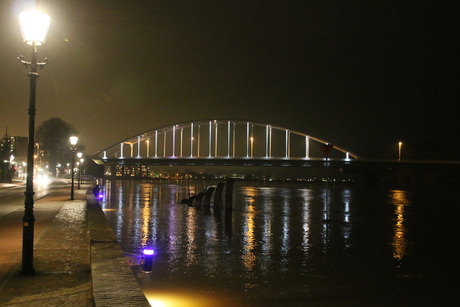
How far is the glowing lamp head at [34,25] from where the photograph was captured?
7660 mm

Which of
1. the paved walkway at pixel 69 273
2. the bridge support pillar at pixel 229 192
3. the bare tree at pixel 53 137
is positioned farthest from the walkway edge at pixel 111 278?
the bare tree at pixel 53 137

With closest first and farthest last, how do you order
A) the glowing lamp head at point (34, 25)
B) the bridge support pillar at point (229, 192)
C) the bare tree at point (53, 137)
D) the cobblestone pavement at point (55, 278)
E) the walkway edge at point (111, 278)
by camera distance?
the walkway edge at point (111, 278), the cobblestone pavement at point (55, 278), the glowing lamp head at point (34, 25), the bridge support pillar at point (229, 192), the bare tree at point (53, 137)

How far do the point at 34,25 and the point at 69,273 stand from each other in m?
4.28

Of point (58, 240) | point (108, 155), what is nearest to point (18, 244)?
point (58, 240)

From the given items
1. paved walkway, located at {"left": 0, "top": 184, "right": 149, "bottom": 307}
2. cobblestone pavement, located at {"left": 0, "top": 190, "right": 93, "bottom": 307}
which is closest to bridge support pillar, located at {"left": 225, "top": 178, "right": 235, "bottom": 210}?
paved walkway, located at {"left": 0, "top": 184, "right": 149, "bottom": 307}

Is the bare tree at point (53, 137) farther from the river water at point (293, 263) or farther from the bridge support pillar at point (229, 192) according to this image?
the river water at point (293, 263)

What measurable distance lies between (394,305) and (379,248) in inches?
234

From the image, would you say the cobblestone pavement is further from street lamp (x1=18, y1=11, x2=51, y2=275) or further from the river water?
the river water

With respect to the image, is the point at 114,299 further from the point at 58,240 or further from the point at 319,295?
the point at 58,240

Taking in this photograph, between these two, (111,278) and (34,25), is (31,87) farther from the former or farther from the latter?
(111,278)

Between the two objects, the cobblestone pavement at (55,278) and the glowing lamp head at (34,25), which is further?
the glowing lamp head at (34,25)

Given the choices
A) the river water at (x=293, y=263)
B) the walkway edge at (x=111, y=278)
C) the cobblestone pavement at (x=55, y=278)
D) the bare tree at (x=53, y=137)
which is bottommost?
the river water at (x=293, y=263)

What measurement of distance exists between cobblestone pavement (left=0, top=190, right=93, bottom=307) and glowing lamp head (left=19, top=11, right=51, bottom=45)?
13.1ft

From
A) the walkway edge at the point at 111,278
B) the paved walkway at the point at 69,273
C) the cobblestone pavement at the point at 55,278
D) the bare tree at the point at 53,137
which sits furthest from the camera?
the bare tree at the point at 53,137
